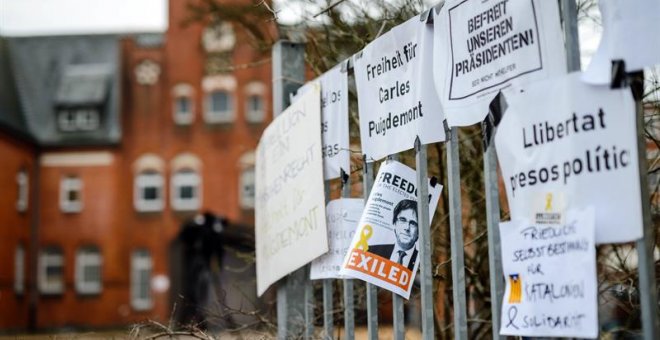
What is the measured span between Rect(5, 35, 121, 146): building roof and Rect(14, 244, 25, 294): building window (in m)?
4.43

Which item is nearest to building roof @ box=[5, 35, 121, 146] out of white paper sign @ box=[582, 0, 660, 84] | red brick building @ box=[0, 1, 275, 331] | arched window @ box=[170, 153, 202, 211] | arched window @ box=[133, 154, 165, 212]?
red brick building @ box=[0, 1, 275, 331]

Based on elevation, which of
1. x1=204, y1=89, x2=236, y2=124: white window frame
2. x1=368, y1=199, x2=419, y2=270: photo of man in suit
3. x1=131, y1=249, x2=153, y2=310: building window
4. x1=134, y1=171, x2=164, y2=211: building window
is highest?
x1=204, y1=89, x2=236, y2=124: white window frame

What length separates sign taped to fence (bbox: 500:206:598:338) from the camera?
2828 mm

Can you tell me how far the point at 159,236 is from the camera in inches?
1564

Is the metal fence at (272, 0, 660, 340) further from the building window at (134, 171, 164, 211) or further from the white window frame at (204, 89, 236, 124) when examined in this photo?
the building window at (134, 171, 164, 211)

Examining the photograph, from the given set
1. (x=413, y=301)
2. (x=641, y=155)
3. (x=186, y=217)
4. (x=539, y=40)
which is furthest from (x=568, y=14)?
(x=186, y=217)

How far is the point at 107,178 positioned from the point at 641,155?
Result: 128 ft

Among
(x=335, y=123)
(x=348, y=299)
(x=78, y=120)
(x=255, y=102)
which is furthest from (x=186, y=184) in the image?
(x=348, y=299)

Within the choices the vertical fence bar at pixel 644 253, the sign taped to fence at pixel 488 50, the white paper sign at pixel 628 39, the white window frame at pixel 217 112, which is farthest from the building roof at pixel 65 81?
the vertical fence bar at pixel 644 253

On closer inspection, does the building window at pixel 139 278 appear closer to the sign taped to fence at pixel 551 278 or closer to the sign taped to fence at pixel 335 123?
the sign taped to fence at pixel 335 123

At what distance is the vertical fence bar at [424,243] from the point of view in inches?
152

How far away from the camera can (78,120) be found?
41.7m

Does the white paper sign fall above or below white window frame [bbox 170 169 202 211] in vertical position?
below

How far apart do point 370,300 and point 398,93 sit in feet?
2.95
